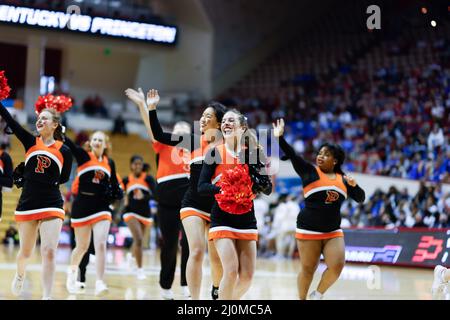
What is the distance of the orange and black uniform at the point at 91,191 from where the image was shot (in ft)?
29.7

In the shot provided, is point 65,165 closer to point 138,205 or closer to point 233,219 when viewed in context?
point 233,219

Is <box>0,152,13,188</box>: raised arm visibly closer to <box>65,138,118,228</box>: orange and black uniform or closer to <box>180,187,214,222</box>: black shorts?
<box>65,138,118,228</box>: orange and black uniform

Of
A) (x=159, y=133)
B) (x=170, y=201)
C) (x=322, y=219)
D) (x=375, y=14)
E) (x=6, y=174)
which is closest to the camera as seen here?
(x=159, y=133)

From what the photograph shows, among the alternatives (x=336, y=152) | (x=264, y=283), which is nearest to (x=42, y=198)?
(x=336, y=152)

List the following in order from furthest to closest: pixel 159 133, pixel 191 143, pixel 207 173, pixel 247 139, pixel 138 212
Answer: pixel 138 212 → pixel 191 143 → pixel 159 133 → pixel 247 139 → pixel 207 173

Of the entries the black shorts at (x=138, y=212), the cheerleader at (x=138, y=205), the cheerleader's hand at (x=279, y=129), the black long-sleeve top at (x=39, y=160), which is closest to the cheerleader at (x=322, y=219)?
the cheerleader's hand at (x=279, y=129)

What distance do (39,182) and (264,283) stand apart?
15.0 ft

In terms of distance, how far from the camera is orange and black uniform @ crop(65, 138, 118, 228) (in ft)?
29.7

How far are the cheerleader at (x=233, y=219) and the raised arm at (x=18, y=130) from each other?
171 centimetres

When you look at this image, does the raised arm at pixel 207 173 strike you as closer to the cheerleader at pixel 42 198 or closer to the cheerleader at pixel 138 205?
the cheerleader at pixel 42 198

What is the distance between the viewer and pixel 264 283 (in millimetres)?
10945

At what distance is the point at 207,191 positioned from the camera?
6273 millimetres
